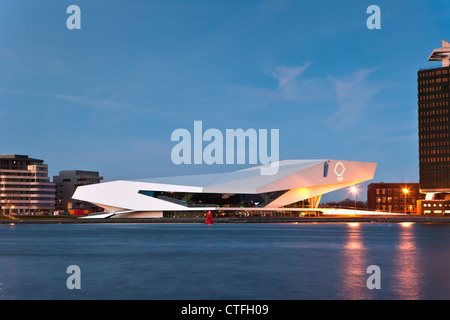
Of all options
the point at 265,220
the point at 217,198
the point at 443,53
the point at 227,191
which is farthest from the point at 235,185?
the point at 443,53

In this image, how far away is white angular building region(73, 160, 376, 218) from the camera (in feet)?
318

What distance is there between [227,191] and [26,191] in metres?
79.7

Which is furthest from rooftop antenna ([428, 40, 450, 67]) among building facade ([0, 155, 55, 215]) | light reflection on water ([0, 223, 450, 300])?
building facade ([0, 155, 55, 215])

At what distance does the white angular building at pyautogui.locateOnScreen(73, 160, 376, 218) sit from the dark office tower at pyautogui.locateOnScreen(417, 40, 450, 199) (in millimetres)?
24239

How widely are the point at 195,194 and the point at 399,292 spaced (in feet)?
267

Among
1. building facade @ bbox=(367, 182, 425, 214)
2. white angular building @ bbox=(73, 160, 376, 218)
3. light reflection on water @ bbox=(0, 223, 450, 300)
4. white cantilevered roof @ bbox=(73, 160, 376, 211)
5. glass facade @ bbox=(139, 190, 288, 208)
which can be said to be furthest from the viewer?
building facade @ bbox=(367, 182, 425, 214)

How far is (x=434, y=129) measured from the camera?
119375 mm

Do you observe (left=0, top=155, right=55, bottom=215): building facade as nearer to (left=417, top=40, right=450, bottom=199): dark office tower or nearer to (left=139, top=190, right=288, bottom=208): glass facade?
(left=139, top=190, right=288, bottom=208): glass facade

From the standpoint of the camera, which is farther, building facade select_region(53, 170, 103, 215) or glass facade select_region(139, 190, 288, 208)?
building facade select_region(53, 170, 103, 215)

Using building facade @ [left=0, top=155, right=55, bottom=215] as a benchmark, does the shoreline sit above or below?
below

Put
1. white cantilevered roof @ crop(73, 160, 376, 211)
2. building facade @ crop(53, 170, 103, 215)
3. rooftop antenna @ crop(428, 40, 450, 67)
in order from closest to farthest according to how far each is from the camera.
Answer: white cantilevered roof @ crop(73, 160, 376, 211), rooftop antenna @ crop(428, 40, 450, 67), building facade @ crop(53, 170, 103, 215)

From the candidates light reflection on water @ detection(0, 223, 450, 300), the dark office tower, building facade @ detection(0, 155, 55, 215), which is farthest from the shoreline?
light reflection on water @ detection(0, 223, 450, 300)

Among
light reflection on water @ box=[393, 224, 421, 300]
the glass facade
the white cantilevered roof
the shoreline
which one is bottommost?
the shoreline
